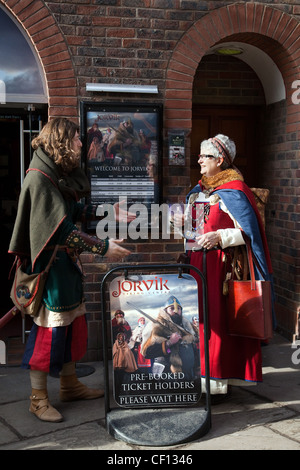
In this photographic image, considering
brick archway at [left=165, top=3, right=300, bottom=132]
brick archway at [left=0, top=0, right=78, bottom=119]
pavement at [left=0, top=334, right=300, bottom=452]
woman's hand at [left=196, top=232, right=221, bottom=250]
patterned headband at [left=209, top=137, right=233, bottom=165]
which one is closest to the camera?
pavement at [left=0, top=334, right=300, bottom=452]

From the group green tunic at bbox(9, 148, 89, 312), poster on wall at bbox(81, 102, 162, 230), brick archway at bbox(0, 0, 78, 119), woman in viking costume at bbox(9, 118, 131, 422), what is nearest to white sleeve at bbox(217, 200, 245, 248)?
woman in viking costume at bbox(9, 118, 131, 422)

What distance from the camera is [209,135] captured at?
625 cm

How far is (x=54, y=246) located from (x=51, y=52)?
6.54ft

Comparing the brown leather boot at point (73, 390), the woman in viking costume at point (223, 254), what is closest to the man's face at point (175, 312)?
the woman in viking costume at point (223, 254)

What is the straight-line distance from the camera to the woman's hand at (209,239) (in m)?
3.84

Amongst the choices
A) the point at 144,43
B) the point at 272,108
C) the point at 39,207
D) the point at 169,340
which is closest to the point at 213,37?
the point at 144,43

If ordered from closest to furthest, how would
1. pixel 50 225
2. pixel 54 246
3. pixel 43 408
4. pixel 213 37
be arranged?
1. pixel 50 225
2. pixel 54 246
3. pixel 43 408
4. pixel 213 37

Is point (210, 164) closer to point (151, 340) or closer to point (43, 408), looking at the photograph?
point (151, 340)

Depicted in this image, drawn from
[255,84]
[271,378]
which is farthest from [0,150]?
[271,378]

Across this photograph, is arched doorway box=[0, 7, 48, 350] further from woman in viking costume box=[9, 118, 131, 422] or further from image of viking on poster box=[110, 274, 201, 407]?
image of viking on poster box=[110, 274, 201, 407]

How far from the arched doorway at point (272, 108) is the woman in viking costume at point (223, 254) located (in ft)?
3.50

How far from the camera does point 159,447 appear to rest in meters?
3.33

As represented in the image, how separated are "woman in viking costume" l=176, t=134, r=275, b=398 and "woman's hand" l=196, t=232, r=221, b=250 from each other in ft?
0.08

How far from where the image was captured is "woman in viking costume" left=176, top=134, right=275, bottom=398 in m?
3.92
